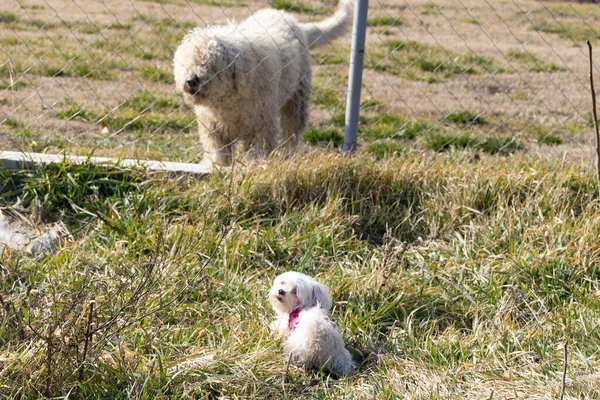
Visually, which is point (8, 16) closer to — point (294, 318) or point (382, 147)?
point (382, 147)

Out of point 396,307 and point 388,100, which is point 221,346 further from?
point 388,100

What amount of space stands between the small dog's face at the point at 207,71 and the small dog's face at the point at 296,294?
2.14 metres

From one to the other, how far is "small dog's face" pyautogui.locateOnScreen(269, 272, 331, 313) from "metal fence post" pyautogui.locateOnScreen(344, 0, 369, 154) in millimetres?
1464

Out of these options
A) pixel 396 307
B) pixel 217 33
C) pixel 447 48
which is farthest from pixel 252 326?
pixel 447 48

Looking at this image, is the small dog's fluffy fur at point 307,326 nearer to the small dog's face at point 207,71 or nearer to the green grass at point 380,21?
the small dog's face at point 207,71

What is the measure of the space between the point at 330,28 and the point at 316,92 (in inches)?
38.9

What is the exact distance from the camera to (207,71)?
4.85m

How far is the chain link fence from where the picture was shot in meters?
5.59

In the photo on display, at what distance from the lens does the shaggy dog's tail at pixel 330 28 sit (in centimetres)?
596

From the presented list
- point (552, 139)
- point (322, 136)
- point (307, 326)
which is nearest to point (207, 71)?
point (322, 136)

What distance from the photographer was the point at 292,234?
12.5ft

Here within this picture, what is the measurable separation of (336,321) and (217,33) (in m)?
2.46

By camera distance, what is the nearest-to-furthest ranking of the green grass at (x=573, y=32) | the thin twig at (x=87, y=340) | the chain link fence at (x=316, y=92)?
the thin twig at (x=87, y=340) → the chain link fence at (x=316, y=92) → the green grass at (x=573, y=32)

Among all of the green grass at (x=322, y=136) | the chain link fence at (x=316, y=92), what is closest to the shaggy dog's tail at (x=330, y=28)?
the chain link fence at (x=316, y=92)
